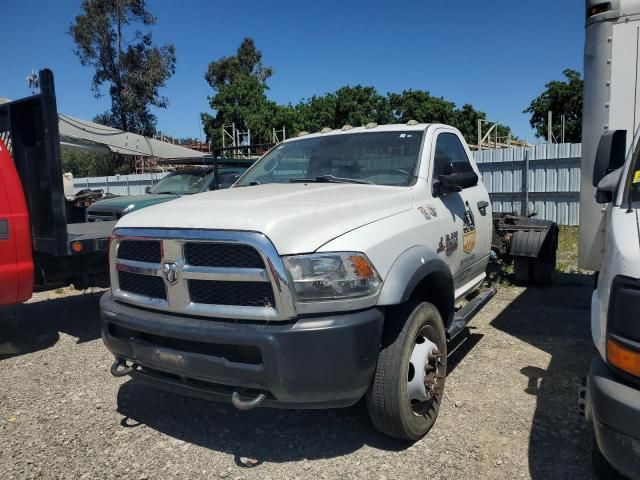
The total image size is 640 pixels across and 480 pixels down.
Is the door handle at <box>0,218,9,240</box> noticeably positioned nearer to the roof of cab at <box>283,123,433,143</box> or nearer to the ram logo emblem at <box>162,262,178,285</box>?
the ram logo emblem at <box>162,262,178,285</box>

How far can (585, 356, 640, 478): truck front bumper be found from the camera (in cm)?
198

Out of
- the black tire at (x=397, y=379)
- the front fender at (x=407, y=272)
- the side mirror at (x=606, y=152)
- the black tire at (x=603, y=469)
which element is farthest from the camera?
the side mirror at (x=606, y=152)

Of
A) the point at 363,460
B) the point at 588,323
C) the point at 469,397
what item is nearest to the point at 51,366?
the point at 363,460

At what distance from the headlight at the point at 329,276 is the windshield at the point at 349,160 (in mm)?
1282

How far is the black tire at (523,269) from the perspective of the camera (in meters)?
7.18

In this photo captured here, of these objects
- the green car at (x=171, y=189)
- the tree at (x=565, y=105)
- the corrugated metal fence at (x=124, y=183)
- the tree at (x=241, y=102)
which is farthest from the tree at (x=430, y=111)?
the green car at (x=171, y=189)

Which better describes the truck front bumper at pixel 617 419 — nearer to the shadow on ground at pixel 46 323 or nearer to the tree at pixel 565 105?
the shadow on ground at pixel 46 323

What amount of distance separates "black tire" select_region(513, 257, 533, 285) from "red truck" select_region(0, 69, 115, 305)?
17.7ft

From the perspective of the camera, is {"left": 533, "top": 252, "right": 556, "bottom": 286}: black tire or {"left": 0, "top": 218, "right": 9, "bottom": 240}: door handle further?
{"left": 533, "top": 252, "right": 556, "bottom": 286}: black tire

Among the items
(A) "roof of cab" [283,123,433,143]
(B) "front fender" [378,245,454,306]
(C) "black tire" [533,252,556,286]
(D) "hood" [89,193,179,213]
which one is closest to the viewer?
(B) "front fender" [378,245,454,306]

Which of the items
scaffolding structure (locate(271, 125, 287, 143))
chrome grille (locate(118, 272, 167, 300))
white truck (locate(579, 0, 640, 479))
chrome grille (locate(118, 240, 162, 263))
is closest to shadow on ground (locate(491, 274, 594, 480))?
white truck (locate(579, 0, 640, 479))

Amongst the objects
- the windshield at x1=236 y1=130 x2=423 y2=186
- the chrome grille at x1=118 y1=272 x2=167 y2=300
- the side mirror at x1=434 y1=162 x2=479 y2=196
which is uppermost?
the windshield at x1=236 y1=130 x2=423 y2=186

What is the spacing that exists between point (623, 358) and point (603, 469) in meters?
0.79

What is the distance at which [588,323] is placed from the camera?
5625 millimetres
